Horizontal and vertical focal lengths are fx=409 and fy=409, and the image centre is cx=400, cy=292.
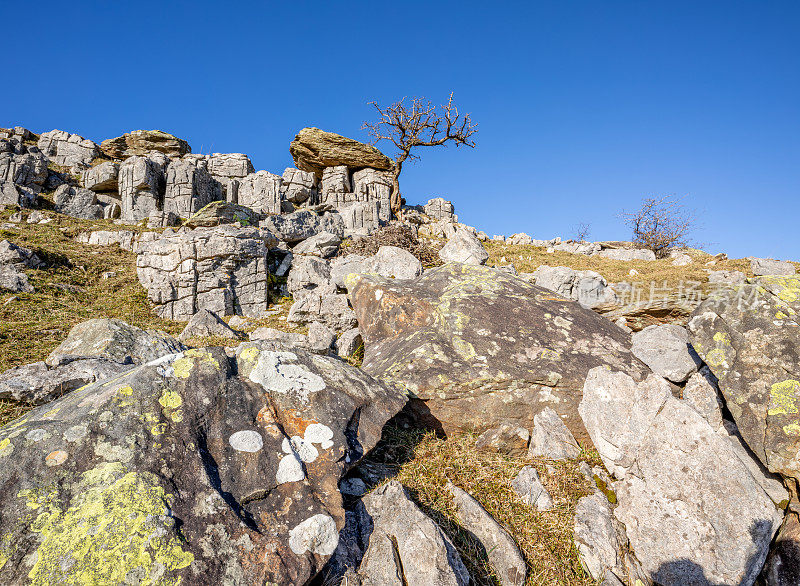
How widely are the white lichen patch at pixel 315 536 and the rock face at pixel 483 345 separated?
2656 millimetres

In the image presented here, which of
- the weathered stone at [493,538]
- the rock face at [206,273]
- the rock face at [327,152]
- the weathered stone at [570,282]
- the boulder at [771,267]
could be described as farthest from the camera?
the rock face at [327,152]

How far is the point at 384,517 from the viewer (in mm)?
3945

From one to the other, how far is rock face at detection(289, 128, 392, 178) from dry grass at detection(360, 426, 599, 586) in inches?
Answer: 1415

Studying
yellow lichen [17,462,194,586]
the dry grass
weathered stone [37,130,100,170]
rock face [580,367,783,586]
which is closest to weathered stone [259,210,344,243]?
the dry grass

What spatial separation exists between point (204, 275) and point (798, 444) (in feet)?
59.9

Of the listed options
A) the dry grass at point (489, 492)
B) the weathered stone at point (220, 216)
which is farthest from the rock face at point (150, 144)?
the dry grass at point (489, 492)

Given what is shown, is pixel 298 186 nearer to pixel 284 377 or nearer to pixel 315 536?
pixel 284 377

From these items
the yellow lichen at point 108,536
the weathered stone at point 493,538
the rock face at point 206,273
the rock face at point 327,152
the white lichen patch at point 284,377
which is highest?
the rock face at point 327,152

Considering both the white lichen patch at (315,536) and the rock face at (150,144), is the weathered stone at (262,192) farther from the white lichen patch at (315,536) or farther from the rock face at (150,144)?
the white lichen patch at (315,536)

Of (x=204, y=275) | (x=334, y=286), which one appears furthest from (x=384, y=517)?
(x=204, y=275)

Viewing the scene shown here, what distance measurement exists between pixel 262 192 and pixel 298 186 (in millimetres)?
3147

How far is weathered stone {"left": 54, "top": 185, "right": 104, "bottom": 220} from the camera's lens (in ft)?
103

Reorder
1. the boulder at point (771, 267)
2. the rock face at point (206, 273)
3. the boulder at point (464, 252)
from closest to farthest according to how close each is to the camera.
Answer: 1. the boulder at point (771, 267)
2. the rock face at point (206, 273)
3. the boulder at point (464, 252)

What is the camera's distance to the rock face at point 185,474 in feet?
9.32
